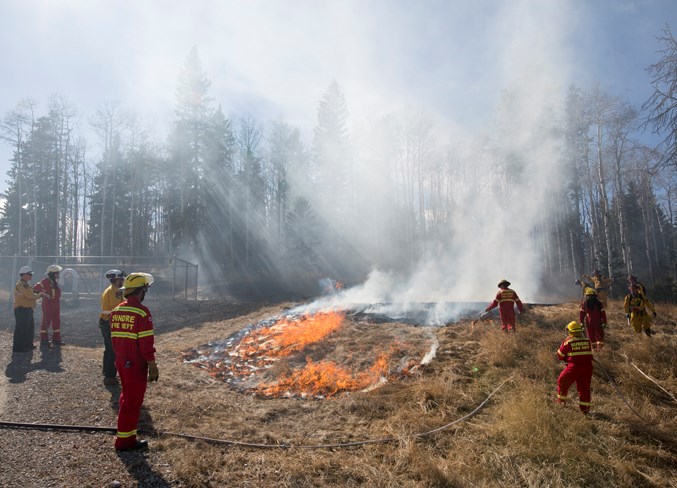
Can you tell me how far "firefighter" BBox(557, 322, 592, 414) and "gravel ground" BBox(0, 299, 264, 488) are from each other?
5639 mm

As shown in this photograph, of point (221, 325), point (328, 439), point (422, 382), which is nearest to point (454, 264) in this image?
point (221, 325)

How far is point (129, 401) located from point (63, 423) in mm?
1538

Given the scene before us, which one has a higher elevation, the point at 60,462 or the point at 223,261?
the point at 223,261

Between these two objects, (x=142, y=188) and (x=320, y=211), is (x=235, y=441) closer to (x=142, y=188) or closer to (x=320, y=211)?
(x=320, y=211)

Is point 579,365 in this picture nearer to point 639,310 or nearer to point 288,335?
point 639,310

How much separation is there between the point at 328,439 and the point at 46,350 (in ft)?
26.8

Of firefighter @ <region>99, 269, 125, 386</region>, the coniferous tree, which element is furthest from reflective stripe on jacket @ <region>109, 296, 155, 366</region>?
the coniferous tree

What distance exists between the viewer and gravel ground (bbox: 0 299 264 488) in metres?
3.60

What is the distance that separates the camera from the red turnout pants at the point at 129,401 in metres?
4.10

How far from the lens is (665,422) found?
17.2 ft

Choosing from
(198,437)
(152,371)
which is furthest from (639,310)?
(152,371)

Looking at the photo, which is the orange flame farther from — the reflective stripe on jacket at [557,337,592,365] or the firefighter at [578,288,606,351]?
the firefighter at [578,288,606,351]

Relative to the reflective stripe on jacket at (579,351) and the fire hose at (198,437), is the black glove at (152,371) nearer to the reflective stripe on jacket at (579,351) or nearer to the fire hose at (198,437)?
the fire hose at (198,437)

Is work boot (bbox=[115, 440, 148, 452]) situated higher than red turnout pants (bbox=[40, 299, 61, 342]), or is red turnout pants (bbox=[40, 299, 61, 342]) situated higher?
red turnout pants (bbox=[40, 299, 61, 342])
